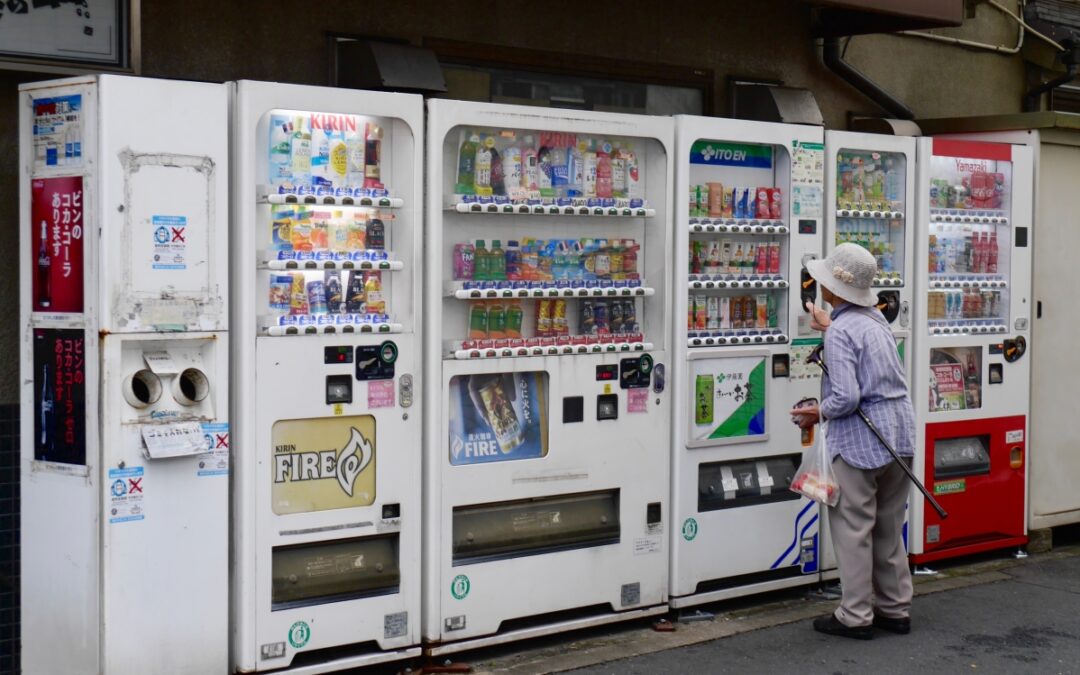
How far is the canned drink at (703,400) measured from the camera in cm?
689

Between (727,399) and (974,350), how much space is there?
7.14ft

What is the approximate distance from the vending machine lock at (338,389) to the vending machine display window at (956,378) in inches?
161

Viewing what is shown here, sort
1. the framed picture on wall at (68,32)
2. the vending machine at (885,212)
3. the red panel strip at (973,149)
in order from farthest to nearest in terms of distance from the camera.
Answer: the red panel strip at (973,149), the vending machine at (885,212), the framed picture on wall at (68,32)

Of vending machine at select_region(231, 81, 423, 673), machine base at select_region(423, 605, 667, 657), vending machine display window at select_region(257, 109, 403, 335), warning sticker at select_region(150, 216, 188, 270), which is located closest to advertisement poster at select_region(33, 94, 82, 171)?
warning sticker at select_region(150, 216, 188, 270)

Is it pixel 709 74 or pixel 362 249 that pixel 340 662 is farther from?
pixel 709 74

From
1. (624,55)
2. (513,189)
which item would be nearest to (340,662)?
(513,189)

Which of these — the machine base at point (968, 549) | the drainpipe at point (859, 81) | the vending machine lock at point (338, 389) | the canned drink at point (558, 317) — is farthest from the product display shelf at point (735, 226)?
the drainpipe at point (859, 81)

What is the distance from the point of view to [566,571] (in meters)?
6.41

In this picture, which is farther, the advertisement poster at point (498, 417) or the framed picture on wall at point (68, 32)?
the advertisement poster at point (498, 417)

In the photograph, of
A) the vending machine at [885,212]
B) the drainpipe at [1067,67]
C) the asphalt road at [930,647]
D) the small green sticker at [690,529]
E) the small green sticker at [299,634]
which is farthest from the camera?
the drainpipe at [1067,67]

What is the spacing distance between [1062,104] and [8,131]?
9.11m

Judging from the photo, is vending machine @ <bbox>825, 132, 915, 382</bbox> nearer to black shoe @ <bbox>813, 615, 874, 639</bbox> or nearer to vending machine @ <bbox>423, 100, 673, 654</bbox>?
vending machine @ <bbox>423, 100, 673, 654</bbox>

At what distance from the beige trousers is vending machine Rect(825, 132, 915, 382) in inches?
57.7

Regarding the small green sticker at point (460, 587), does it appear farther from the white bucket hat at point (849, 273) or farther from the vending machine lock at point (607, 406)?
the white bucket hat at point (849, 273)
